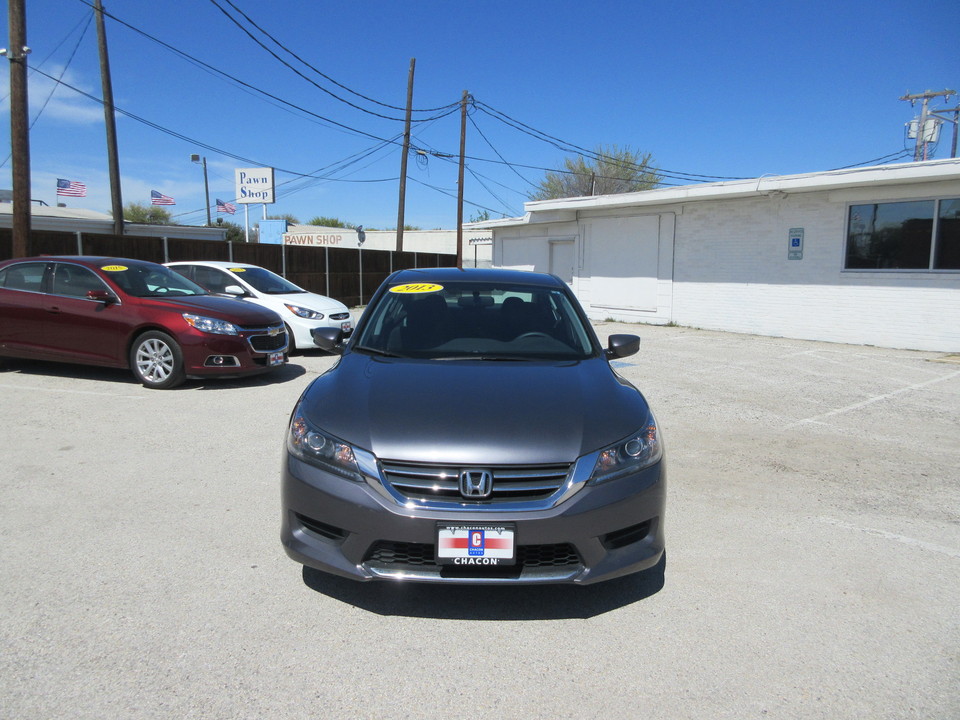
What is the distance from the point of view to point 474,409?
9.89 feet

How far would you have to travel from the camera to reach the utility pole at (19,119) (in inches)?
422

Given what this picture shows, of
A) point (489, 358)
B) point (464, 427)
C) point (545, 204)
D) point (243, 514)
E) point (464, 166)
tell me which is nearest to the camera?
point (464, 427)

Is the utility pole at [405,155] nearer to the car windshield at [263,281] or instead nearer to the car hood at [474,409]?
the car windshield at [263,281]

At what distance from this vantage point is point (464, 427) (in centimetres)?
286

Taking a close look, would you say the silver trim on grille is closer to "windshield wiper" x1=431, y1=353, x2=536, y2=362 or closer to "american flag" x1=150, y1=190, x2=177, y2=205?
"windshield wiper" x1=431, y1=353, x2=536, y2=362

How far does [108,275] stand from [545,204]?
46.9 ft

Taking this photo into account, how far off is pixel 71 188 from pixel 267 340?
1139 inches

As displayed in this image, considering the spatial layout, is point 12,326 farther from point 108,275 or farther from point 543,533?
point 543,533

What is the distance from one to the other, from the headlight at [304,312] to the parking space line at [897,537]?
854 cm

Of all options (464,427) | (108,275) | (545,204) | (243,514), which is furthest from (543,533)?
(545,204)

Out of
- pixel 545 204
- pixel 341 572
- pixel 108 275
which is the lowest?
pixel 341 572

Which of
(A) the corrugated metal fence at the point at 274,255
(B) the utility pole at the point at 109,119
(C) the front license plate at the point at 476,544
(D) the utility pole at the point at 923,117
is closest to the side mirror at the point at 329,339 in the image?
(C) the front license plate at the point at 476,544

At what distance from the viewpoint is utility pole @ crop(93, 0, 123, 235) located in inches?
679

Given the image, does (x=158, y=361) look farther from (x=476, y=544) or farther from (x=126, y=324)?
(x=476, y=544)
